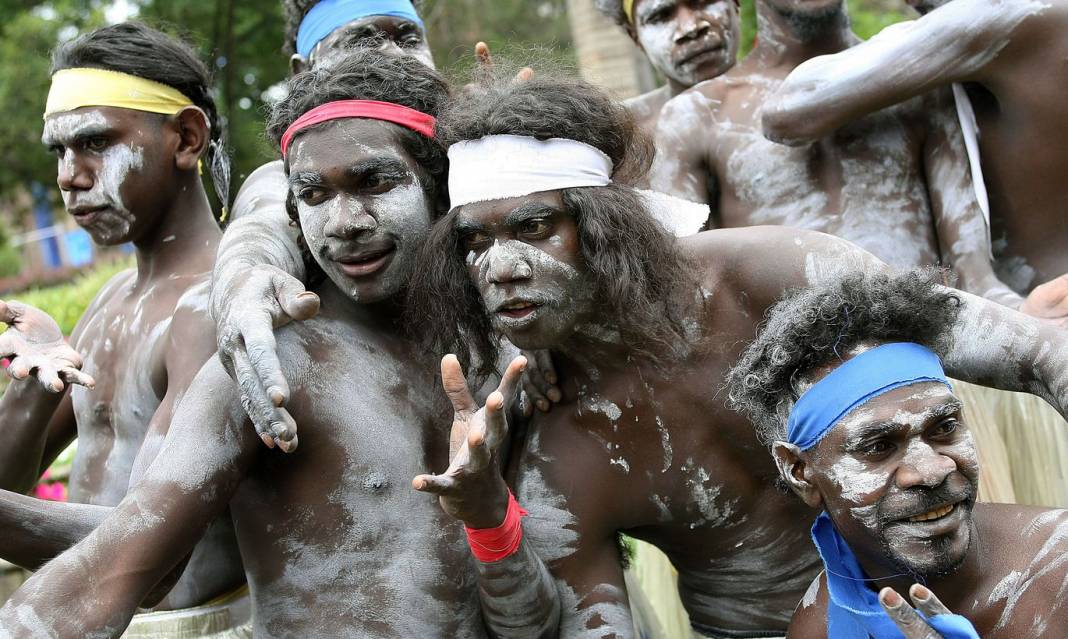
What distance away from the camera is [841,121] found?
334 centimetres

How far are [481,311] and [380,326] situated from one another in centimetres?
29

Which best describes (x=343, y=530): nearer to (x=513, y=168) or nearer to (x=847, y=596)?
(x=513, y=168)

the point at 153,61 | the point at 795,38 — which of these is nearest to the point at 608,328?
the point at 795,38

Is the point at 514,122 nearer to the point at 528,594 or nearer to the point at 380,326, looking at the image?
the point at 380,326

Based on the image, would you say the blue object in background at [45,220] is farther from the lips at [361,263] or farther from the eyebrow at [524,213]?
the eyebrow at [524,213]

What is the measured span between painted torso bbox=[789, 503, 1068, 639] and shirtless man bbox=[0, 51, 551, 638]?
95 cm

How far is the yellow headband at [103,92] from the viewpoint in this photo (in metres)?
3.48

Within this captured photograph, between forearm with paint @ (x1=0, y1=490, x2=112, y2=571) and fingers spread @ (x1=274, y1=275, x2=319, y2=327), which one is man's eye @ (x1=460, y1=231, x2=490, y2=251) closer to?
fingers spread @ (x1=274, y1=275, x2=319, y2=327)

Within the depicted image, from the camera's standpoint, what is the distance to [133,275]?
3709 millimetres

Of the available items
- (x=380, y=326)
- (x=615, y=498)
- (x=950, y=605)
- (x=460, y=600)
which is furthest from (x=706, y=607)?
(x=380, y=326)

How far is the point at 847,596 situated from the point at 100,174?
2.27m

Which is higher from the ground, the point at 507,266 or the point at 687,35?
the point at 687,35

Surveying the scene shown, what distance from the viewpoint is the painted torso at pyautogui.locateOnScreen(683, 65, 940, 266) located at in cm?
348

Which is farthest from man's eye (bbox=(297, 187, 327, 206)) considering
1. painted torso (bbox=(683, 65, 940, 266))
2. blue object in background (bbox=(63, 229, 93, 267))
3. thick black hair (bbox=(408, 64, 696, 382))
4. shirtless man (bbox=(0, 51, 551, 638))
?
blue object in background (bbox=(63, 229, 93, 267))
